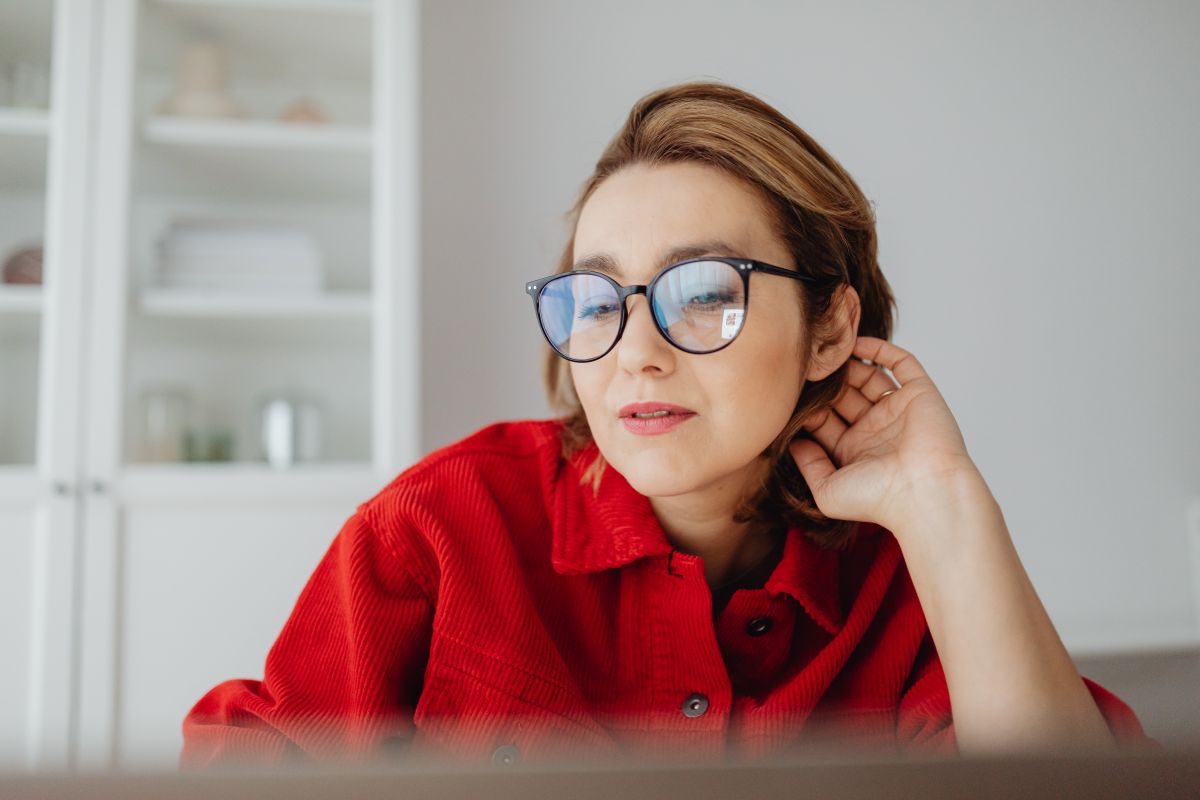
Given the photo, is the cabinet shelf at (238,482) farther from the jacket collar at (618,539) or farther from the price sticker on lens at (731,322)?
the price sticker on lens at (731,322)

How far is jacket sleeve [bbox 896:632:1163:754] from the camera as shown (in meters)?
0.94

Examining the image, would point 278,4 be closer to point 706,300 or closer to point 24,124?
point 24,124

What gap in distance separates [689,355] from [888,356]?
35 cm

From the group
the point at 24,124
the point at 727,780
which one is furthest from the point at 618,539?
the point at 24,124

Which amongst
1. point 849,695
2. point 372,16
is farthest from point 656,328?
point 372,16

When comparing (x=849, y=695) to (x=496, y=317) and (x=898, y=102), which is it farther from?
(x=898, y=102)

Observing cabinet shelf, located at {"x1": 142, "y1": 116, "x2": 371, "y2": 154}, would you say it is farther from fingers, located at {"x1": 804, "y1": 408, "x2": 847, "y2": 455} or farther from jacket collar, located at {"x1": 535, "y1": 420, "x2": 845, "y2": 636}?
fingers, located at {"x1": 804, "y1": 408, "x2": 847, "y2": 455}

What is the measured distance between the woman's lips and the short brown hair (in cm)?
16

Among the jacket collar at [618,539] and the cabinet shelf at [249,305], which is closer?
the jacket collar at [618,539]

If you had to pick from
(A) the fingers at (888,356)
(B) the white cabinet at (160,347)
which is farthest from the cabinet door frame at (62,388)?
(A) the fingers at (888,356)

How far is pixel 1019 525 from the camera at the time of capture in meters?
2.57

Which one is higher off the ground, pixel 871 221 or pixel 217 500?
pixel 871 221

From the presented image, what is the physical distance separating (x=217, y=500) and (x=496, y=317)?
32.1 inches

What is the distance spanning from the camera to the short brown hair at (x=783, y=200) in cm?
110
